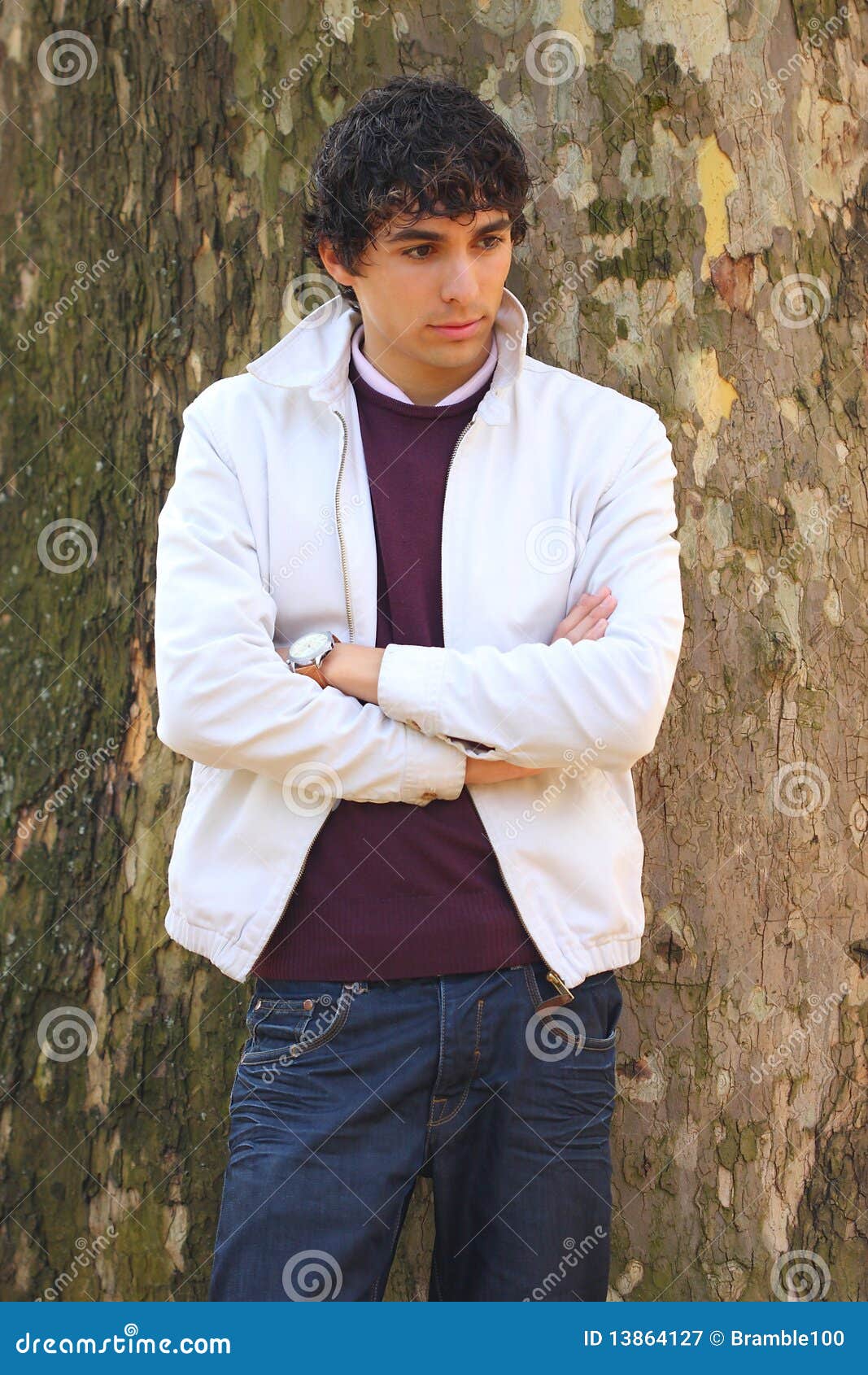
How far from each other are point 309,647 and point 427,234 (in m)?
0.66

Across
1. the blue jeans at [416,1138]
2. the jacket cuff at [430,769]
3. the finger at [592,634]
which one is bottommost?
the blue jeans at [416,1138]

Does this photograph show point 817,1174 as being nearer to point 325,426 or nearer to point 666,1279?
point 666,1279

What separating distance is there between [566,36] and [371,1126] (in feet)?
6.50

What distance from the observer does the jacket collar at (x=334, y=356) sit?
6.73 feet

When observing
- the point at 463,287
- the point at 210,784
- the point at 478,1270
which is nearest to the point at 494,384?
the point at 463,287

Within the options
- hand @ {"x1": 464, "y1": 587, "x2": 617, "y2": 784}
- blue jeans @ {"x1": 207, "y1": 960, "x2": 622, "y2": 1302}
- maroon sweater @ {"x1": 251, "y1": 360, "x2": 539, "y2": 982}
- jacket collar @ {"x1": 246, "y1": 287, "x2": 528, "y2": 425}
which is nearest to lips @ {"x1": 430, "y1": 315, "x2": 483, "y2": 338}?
jacket collar @ {"x1": 246, "y1": 287, "x2": 528, "y2": 425}

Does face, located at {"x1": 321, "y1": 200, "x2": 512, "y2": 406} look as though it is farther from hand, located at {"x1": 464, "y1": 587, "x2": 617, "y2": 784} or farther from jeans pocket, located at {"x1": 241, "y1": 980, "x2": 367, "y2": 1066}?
jeans pocket, located at {"x1": 241, "y1": 980, "x2": 367, "y2": 1066}

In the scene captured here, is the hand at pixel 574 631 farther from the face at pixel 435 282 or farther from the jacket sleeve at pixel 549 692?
the face at pixel 435 282

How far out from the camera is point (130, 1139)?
2.60 m

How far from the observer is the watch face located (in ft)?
6.31

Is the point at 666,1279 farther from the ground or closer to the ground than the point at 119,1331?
farther from the ground

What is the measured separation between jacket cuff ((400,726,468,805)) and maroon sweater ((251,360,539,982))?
0.16 feet

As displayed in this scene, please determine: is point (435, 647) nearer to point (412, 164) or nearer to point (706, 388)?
point (412, 164)

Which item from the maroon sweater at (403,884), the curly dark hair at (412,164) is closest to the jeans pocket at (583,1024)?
the maroon sweater at (403,884)
